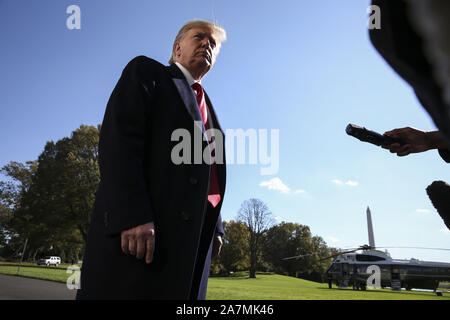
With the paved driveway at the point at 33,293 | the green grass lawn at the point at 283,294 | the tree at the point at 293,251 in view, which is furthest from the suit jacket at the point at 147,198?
the tree at the point at 293,251

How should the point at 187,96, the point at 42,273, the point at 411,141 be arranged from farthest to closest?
the point at 42,273 → the point at 187,96 → the point at 411,141

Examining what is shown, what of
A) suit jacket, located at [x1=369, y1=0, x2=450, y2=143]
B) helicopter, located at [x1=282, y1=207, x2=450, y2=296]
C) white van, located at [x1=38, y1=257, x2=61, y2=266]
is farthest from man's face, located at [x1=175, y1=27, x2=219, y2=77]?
white van, located at [x1=38, y1=257, x2=61, y2=266]

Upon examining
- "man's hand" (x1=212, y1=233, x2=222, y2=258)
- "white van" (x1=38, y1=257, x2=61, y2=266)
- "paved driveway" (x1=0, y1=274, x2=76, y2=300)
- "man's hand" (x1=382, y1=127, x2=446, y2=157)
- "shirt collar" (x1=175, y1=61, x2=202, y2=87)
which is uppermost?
"shirt collar" (x1=175, y1=61, x2=202, y2=87)

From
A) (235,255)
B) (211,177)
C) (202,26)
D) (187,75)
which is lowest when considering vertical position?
(235,255)

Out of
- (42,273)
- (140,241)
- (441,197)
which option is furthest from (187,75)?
(42,273)

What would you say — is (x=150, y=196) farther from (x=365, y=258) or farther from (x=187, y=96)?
(x=365, y=258)

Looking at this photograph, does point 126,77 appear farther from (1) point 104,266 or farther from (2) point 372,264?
(2) point 372,264

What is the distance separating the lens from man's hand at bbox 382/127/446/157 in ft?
5.02

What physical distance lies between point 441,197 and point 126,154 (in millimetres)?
1372

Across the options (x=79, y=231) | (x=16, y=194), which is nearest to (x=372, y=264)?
(x=79, y=231)

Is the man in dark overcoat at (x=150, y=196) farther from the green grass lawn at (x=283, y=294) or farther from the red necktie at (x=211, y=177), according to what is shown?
the green grass lawn at (x=283, y=294)

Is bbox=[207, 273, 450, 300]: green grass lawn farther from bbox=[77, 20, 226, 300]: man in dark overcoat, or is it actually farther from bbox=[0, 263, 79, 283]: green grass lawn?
bbox=[77, 20, 226, 300]: man in dark overcoat

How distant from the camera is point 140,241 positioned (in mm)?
1317

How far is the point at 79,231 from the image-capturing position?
87.4 feet
